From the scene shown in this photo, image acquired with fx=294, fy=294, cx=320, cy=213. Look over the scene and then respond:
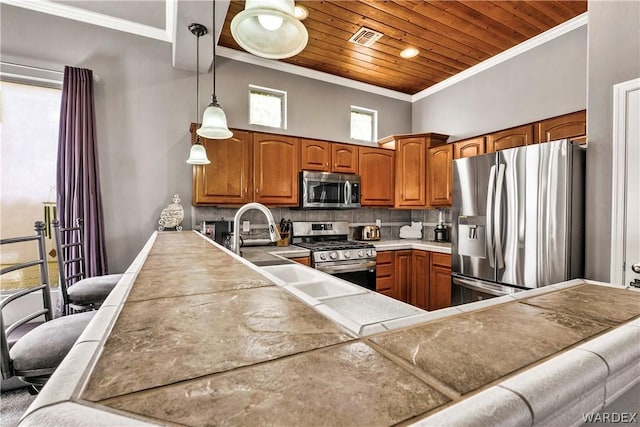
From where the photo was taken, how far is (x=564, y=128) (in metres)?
2.67

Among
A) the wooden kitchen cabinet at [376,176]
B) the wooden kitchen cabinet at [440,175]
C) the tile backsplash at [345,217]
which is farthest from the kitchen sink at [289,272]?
the wooden kitchen cabinet at [440,175]

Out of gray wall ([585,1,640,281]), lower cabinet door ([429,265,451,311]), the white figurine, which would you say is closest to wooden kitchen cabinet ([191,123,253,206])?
the white figurine

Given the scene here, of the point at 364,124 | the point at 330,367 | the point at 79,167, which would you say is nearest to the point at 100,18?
the point at 79,167

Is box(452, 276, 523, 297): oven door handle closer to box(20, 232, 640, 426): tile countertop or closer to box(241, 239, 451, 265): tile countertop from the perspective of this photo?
box(241, 239, 451, 265): tile countertop

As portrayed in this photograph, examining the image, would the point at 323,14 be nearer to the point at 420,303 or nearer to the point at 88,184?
the point at 88,184

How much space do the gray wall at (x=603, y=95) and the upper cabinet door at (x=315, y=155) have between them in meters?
2.31

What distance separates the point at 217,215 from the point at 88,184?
1.18 meters

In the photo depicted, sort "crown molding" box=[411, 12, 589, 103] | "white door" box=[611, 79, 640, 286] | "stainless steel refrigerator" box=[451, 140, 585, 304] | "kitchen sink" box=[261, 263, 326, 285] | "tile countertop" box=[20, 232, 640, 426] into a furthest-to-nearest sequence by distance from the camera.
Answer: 1. "crown molding" box=[411, 12, 589, 103]
2. "stainless steel refrigerator" box=[451, 140, 585, 304]
3. "kitchen sink" box=[261, 263, 326, 285]
4. "white door" box=[611, 79, 640, 286]
5. "tile countertop" box=[20, 232, 640, 426]

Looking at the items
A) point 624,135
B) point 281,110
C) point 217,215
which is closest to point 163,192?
point 217,215

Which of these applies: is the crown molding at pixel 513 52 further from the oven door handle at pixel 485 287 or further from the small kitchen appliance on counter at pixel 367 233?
the oven door handle at pixel 485 287

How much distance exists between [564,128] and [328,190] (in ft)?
7.59

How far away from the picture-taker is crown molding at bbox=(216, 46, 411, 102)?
10.9 feet

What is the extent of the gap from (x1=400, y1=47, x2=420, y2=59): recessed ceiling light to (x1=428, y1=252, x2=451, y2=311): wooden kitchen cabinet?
226 cm

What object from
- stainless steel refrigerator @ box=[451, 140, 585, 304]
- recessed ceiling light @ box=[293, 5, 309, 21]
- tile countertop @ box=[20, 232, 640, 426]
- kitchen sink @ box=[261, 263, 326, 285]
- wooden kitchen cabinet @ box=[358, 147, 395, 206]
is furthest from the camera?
wooden kitchen cabinet @ box=[358, 147, 395, 206]
